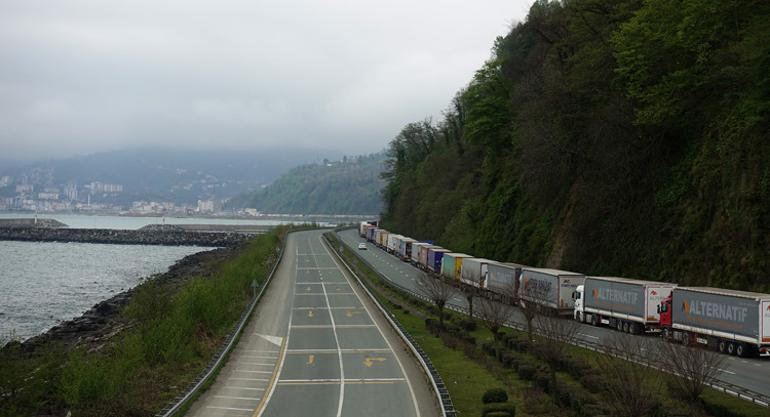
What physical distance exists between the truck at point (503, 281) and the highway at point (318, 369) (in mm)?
9302

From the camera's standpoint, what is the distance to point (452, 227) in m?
106

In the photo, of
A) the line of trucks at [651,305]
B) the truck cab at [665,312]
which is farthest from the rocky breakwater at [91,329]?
the truck cab at [665,312]

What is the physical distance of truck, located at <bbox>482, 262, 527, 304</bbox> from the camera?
176ft

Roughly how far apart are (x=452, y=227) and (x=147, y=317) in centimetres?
6850

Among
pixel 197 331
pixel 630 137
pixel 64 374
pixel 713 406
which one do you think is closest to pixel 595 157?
pixel 630 137

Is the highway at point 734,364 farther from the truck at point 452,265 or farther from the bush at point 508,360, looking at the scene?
the bush at point 508,360

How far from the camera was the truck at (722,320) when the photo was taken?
33.0m

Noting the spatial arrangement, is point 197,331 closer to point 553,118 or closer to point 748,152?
point 748,152

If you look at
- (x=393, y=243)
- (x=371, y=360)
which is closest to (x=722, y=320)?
(x=371, y=360)

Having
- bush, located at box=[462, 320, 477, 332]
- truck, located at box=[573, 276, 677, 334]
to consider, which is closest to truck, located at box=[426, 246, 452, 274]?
bush, located at box=[462, 320, 477, 332]

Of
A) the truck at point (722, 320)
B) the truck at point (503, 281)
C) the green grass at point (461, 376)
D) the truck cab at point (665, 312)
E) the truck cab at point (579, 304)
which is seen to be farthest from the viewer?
the truck at point (503, 281)

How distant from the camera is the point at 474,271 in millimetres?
66188

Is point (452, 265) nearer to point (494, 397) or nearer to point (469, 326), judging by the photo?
point (469, 326)

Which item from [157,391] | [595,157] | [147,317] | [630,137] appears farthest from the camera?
[595,157]
